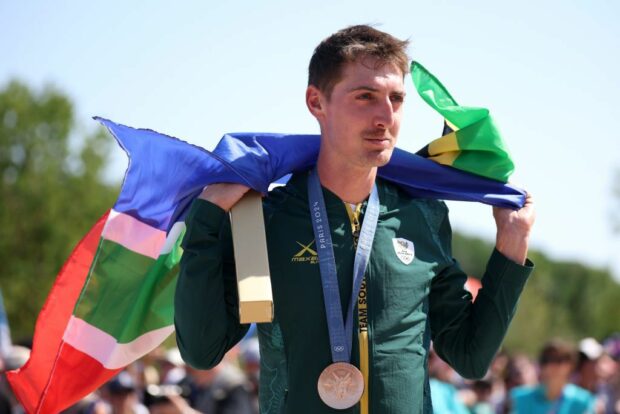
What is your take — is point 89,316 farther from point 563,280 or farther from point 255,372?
point 563,280

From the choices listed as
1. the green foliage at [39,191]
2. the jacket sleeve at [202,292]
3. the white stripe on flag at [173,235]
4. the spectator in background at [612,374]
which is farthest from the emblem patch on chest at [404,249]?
the green foliage at [39,191]

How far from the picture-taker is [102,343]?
14.5ft

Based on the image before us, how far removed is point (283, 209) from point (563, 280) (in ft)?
333

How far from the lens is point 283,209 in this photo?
4023mm

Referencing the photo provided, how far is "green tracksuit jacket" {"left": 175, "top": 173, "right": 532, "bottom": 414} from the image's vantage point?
3.73 meters

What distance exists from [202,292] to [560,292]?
323 ft

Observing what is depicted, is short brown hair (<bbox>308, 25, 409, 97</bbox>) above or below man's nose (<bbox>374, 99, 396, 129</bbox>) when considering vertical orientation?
above

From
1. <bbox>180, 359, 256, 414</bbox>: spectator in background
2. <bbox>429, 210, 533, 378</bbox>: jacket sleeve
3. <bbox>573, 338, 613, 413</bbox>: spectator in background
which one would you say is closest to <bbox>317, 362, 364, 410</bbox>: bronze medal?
<bbox>429, 210, 533, 378</bbox>: jacket sleeve

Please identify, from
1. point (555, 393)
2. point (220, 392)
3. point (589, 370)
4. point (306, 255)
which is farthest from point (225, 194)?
point (589, 370)

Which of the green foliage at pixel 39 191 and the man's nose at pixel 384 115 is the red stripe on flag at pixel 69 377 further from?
the green foliage at pixel 39 191

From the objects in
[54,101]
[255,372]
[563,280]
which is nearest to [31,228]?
[54,101]

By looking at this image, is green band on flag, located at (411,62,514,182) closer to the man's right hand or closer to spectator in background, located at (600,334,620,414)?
the man's right hand

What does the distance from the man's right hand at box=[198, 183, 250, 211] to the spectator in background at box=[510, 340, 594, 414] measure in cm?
660

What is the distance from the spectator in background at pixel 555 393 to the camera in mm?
9688
